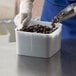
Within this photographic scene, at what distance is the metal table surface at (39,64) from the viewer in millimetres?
967

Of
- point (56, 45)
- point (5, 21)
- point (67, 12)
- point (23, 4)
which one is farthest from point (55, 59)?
point (5, 21)

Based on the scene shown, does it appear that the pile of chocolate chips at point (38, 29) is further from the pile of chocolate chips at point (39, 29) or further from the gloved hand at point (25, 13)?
the gloved hand at point (25, 13)

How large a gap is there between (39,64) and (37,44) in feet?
0.27

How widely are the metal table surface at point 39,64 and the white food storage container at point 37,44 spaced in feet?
0.07

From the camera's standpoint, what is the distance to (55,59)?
1075mm

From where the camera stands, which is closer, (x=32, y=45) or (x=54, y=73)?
(x=54, y=73)

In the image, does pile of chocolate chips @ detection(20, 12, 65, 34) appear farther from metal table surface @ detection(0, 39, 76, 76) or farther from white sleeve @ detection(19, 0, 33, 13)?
white sleeve @ detection(19, 0, 33, 13)

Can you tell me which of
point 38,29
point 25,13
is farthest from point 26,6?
point 38,29

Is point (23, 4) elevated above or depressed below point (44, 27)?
above

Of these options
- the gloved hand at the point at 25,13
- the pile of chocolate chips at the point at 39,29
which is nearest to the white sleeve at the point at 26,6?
the gloved hand at the point at 25,13

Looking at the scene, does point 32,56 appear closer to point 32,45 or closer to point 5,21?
point 32,45

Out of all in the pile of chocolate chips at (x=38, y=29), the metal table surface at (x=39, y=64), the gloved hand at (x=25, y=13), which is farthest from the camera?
the gloved hand at (x=25, y=13)

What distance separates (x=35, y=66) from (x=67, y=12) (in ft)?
1.00

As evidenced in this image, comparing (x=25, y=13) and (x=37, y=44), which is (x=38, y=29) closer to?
(x=37, y=44)
